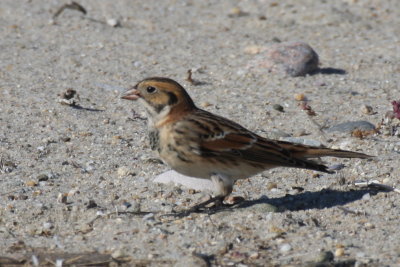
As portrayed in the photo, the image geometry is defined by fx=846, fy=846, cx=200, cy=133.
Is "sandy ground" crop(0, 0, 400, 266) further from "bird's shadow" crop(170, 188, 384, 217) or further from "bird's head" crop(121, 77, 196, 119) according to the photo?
"bird's head" crop(121, 77, 196, 119)

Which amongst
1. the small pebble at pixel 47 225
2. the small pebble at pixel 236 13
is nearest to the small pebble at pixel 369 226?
the small pebble at pixel 47 225

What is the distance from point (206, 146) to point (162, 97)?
523mm

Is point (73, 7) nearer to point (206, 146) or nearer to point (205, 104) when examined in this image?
point (205, 104)

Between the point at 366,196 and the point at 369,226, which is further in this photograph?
the point at 366,196

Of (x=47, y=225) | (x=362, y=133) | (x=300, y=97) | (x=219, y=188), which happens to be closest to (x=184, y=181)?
(x=219, y=188)

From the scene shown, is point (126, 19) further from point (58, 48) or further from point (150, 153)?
point (150, 153)

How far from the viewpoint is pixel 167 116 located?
6156 millimetres

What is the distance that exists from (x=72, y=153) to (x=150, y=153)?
0.67 meters

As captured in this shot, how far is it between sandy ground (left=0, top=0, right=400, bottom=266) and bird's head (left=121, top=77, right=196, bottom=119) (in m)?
0.71

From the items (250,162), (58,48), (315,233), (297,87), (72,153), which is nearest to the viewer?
(315,233)

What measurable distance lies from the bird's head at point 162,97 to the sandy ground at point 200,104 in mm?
706

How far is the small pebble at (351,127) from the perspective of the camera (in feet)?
25.2

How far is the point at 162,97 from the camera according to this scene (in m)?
6.23

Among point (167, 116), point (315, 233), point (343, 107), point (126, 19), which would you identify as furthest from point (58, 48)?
point (315, 233)
